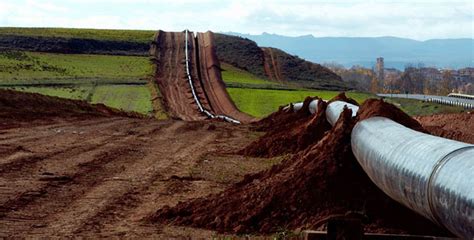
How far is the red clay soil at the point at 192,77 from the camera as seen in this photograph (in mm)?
52469

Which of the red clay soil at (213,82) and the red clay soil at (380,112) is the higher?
the red clay soil at (380,112)

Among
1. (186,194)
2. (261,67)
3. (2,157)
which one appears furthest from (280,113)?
(261,67)

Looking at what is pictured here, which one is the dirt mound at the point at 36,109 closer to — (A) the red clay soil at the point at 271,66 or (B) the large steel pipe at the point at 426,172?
(B) the large steel pipe at the point at 426,172

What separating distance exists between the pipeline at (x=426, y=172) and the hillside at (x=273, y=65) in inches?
2528

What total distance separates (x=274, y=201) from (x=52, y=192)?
5338mm

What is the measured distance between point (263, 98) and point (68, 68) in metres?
22.0

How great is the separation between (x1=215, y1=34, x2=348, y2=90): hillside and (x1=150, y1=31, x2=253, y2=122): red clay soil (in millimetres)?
2443

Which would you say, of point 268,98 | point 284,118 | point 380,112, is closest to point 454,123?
point 284,118

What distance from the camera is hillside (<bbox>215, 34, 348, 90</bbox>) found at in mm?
79625

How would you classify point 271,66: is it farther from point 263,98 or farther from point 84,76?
point 263,98

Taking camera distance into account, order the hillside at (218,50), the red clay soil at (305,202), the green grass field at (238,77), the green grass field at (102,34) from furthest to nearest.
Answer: the green grass field at (102,34) → the hillside at (218,50) → the green grass field at (238,77) → the red clay soil at (305,202)

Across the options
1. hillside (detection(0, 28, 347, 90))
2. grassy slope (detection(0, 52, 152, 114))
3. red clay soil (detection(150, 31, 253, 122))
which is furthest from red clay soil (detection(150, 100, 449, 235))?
hillside (detection(0, 28, 347, 90))

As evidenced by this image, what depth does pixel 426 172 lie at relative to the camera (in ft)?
24.5

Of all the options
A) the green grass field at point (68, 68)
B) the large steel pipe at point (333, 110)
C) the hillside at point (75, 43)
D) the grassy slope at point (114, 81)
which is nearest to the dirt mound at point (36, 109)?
the grassy slope at point (114, 81)
